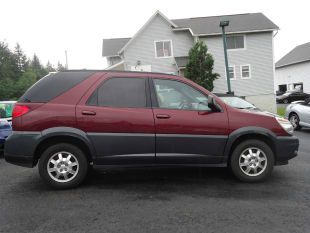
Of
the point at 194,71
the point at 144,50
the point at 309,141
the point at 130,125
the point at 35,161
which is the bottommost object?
the point at 309,141

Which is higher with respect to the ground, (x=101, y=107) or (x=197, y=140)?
(x=101, y=107)

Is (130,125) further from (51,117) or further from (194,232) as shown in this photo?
(194,232)

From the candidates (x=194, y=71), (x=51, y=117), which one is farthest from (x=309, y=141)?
(x=194, y=71)

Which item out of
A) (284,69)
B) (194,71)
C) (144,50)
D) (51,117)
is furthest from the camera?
(284,69)

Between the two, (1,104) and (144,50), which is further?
(144,50)

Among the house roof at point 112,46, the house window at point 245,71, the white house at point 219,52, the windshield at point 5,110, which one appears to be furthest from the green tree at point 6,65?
the windshield at point 5,110

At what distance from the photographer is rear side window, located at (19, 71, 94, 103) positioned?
5.03 metres

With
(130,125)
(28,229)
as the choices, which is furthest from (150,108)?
(28,229)

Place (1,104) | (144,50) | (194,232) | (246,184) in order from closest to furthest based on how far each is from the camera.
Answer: (194,232)
(246,184)
(1,104)
(144,50)

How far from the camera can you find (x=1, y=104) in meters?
8.61

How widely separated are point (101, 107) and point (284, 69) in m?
46.7

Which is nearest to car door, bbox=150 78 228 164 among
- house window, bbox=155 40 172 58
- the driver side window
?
the driver side window

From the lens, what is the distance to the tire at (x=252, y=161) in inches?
207

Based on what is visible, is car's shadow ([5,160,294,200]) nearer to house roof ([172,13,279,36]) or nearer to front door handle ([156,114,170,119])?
front door handle ([156,114,170,119])
